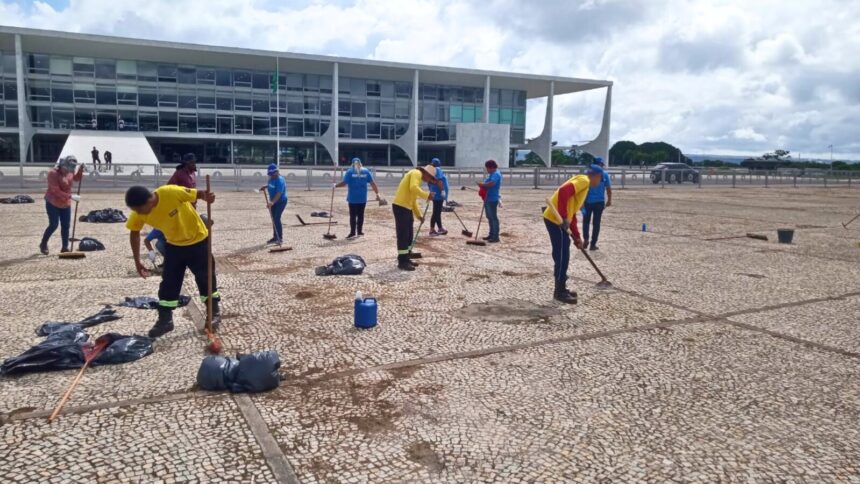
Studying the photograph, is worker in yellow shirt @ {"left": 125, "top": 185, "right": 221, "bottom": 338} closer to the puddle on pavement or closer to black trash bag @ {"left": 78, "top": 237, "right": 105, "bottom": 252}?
the puddle on pavement

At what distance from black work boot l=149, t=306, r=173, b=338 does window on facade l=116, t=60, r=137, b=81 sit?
176ft

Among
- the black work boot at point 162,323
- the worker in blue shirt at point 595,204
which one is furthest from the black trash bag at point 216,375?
the worker in blue shirt at point 595,204

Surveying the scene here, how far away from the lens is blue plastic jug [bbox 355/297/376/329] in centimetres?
583

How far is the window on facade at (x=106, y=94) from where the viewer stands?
167ft

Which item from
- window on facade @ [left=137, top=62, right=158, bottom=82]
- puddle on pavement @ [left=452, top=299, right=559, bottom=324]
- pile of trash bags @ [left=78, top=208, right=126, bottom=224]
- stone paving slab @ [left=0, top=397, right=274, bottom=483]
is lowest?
stone paving slab @ [left=0, top=397, right=274, bottom=483]

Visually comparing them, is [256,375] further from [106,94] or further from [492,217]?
[106,94]

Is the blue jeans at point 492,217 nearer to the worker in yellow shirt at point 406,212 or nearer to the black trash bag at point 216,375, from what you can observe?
the worker in yellow shirt at point 406,212

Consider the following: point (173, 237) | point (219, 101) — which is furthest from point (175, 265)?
point (219, 101)

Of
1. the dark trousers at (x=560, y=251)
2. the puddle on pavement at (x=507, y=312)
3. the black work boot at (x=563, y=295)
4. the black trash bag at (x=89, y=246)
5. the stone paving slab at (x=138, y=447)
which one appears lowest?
the stone paving slab at (x=138, y=447)

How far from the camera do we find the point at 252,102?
55.4m

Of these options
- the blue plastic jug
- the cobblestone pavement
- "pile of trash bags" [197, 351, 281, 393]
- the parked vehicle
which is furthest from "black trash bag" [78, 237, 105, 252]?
the parked vehicle

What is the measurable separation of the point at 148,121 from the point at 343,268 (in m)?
50.7

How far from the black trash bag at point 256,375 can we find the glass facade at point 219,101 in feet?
155

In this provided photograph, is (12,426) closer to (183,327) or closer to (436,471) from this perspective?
(183,327)
